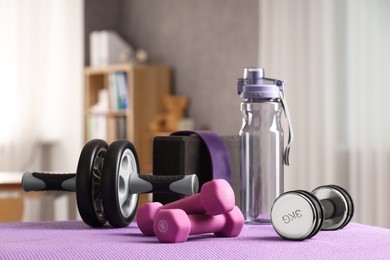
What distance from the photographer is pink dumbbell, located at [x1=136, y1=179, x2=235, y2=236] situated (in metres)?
1.10

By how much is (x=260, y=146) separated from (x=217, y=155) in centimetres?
9

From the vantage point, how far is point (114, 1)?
6.50m

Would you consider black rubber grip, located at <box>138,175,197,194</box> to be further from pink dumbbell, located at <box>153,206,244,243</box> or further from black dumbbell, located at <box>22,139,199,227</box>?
pink dumbbell, located at <box>153,206,244,243</box>

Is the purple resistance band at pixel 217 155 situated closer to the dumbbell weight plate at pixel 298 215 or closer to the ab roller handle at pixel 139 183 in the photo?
the ab roller handle at pixel 139 183

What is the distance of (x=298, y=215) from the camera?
111 cm

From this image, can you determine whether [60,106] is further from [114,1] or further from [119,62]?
[114,1]

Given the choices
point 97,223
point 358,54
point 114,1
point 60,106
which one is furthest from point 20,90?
point 97,223

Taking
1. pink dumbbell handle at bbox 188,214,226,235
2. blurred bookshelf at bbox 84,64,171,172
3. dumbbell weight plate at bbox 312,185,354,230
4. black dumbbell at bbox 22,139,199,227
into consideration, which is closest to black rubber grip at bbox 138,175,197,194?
black dumbbell at bbox 22,139,199,227

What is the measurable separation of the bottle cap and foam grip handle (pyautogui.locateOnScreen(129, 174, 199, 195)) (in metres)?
0.16

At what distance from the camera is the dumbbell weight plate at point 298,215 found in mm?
1103

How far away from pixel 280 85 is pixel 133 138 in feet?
14.7

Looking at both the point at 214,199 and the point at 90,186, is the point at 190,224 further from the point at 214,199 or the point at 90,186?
the point at 90,186

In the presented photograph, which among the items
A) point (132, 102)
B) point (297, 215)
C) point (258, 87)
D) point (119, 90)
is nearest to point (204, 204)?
point (297, 215)

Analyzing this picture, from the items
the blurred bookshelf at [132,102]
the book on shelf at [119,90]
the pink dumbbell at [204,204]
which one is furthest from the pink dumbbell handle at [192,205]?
the book on shelf at [119,90]
